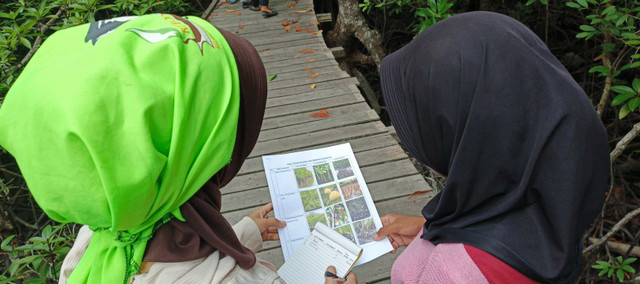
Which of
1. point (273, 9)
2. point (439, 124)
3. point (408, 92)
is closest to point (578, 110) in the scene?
point (439, 124)

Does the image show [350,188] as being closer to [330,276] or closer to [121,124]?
[330,276]

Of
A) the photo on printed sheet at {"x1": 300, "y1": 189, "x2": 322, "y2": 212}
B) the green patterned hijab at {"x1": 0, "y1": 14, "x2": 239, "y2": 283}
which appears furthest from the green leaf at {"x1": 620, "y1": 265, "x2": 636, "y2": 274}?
the green patterned hijab at {"x1": 0, "y1": 14, "x2": 239, "y2": 283}

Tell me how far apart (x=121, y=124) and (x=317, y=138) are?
187cm

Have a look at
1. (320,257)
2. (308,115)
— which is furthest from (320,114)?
(320,257)

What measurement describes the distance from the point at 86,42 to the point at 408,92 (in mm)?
843

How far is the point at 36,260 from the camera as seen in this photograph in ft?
5.72

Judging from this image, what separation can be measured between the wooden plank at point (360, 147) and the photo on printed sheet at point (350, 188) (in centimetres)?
32

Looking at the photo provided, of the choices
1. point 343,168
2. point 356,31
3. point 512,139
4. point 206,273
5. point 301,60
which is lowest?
point 356,31

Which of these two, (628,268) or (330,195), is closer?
(330,195)

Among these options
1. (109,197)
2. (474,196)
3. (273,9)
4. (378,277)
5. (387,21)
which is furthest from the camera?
(387,21)

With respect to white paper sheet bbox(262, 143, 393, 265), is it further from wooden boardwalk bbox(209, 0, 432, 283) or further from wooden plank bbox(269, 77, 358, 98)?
wooden plank bbox(269, 77, 358, 98)

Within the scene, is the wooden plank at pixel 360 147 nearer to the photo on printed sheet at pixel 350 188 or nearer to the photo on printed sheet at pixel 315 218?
the photo on printed sheet at pixel 350 188

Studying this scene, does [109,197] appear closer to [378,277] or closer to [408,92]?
[408,92]

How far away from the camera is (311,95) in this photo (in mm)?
3191
